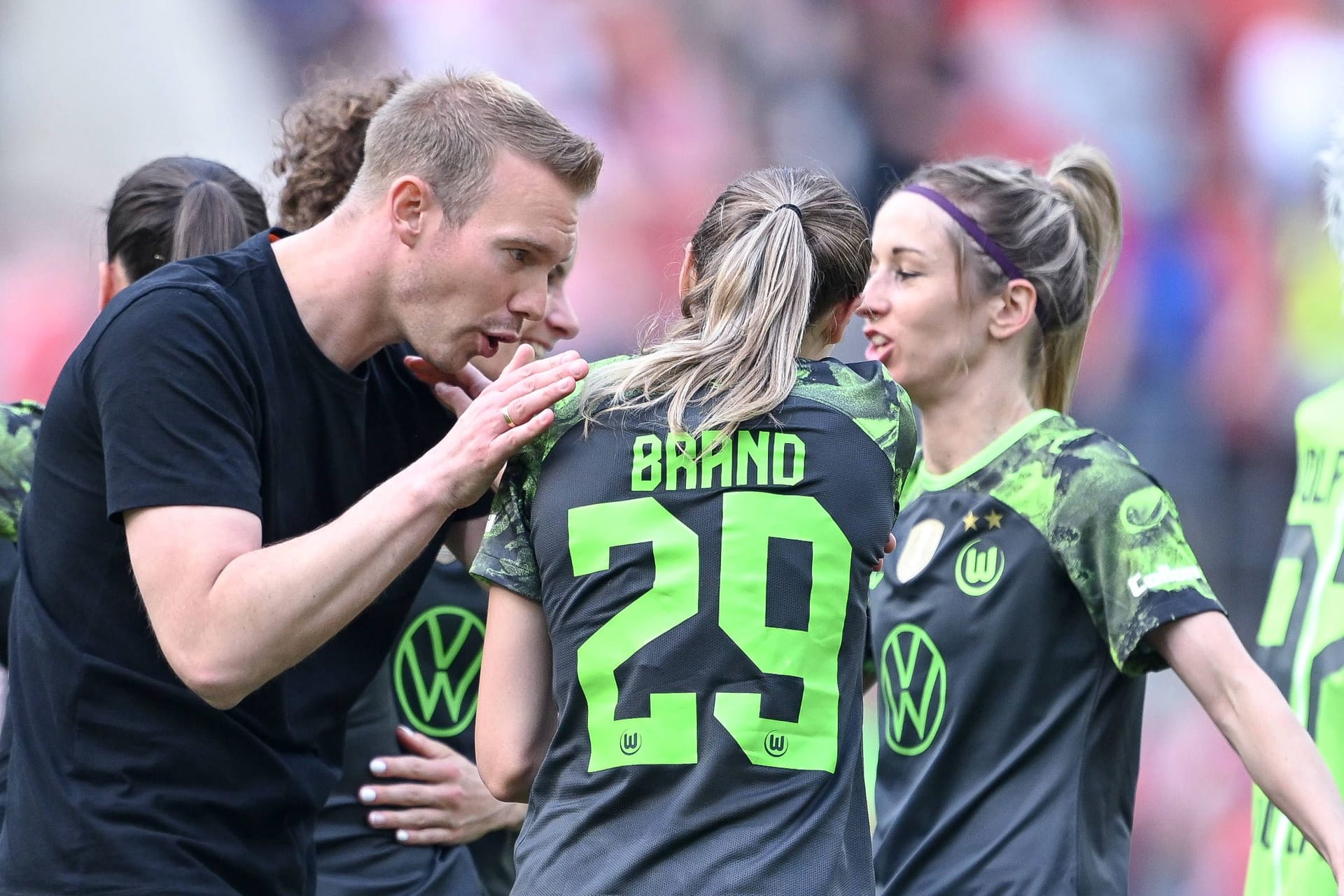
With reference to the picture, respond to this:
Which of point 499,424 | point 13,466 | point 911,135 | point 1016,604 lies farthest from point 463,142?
point 911,135

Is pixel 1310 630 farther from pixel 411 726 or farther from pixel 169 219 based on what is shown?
pixel 169 219

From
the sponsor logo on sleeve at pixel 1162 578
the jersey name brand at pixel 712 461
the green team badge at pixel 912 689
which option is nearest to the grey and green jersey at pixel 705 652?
the jersey name brand at pixel 712 461

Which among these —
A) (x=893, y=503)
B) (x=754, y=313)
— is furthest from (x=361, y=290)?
(x=893, y=503)

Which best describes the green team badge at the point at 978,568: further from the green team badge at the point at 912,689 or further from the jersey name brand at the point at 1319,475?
the jersey name brand at the point at 1319,475

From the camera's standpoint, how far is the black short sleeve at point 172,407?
7.19ft

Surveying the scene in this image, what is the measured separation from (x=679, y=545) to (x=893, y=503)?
0.36 metres

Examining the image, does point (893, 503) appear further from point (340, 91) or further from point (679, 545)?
point (340, 91)

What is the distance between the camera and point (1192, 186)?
6656 millimetres

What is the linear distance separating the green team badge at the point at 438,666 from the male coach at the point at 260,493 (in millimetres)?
498

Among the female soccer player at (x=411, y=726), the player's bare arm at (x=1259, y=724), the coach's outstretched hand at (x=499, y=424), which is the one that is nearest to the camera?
the coach's outstretched hand at (x=499, y=424)

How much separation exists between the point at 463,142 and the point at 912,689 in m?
1.38

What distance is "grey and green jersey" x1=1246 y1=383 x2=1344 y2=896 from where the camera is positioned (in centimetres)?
329

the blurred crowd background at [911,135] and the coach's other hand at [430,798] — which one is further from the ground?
the blurred crowd background at [911,135]

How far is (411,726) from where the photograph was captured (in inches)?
129
